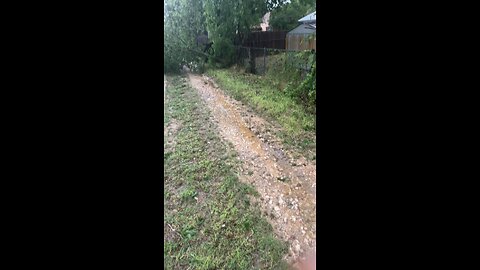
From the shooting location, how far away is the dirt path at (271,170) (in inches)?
41.8

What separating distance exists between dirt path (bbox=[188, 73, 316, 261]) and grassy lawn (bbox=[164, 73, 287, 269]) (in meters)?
0.04

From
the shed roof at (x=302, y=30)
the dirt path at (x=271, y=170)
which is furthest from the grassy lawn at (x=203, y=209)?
the shed roof at (x=302, y=30)

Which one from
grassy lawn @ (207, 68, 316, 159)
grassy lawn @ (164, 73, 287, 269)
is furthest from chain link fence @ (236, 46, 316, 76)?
grassy lawn @ (164, 73, 287, 269)

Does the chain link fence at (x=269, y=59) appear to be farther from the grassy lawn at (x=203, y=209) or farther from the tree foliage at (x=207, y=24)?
the grassy lawn at (x=203, y=209)

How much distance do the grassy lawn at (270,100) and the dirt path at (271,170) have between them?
30mm

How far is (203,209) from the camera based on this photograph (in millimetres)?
1029

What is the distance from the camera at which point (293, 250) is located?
1034 mm

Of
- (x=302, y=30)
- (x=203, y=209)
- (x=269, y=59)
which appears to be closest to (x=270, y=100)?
(x=269, y=59)

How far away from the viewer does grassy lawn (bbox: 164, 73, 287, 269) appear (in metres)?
0.96


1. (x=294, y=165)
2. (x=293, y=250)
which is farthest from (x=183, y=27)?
(x=293, y=250)
